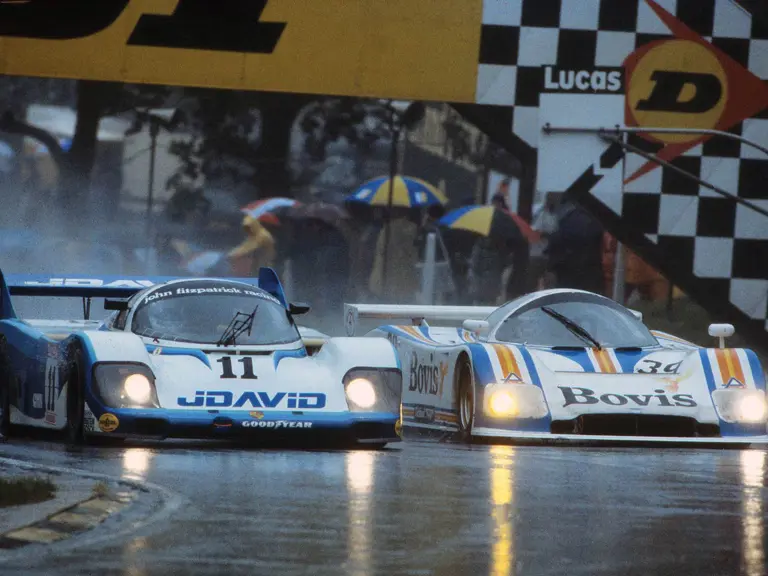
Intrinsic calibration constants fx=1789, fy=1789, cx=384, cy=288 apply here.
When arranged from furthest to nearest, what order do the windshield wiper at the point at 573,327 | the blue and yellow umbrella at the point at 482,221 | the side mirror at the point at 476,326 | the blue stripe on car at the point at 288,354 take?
1. the blue and yellow umbrella at the point at 482,221
2. the side mirror at the point at 476,326
3. the windshield wiper at the point at 573,327
4. the blue stripe on car at the point at 288,354

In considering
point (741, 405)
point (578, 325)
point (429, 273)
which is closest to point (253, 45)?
point (429, 273)

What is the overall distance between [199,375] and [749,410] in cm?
264

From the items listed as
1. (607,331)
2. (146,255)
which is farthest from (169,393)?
(146,255)

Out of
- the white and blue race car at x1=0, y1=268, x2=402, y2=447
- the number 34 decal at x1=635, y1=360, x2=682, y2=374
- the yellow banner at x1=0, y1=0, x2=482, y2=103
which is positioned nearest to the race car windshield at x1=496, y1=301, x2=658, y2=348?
the number 34 decal at x1=635, y1=360, x2=682, y2=374

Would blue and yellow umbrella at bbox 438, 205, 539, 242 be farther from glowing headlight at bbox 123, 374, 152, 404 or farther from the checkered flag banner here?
glowing headlight at bbox 123, 374, 152, 404

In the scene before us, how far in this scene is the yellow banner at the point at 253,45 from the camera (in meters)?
12.8

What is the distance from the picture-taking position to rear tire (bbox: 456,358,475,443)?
8.42 m

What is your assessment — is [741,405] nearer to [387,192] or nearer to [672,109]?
[387,192]

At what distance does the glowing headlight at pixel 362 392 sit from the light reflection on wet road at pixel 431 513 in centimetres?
29

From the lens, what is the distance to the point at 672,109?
13.5 meters

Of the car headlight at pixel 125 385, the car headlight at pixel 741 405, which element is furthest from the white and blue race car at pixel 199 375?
the car headlight at pixel 741 405

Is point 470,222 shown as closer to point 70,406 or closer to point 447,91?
point 447,91

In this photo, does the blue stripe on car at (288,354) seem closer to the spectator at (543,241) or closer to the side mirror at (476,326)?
the side mirror at (476,326)

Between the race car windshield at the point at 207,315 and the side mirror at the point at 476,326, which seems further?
the side mirror at the point at 476,326
